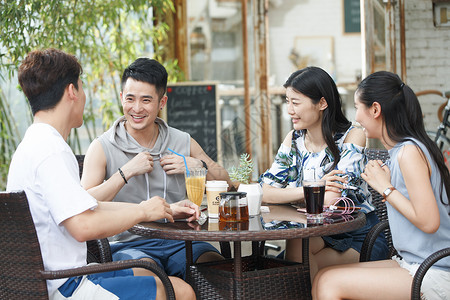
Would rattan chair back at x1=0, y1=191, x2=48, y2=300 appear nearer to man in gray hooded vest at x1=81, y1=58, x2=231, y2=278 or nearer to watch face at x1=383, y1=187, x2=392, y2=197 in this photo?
man in gray hooded vest at x1=81, y1=58, x2=231, y2=278

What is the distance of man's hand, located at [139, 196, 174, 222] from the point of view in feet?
6.42

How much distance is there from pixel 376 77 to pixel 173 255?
1100 millimetres

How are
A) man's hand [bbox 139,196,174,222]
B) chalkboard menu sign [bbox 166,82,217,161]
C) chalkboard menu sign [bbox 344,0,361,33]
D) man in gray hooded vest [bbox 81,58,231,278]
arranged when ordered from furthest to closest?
chalkboard menu sign [bbox 344,0,361,33], chalkboard menu sign [bbox 166,82,217,161], man in gray hooded vest [bbox 81,58,231,278], man's hand [bbox 139,196,174,222]

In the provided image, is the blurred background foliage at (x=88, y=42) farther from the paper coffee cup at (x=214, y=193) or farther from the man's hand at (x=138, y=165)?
the paper coffee cup at (x=214, y=193)

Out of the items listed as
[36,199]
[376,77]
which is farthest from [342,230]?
[36,199]

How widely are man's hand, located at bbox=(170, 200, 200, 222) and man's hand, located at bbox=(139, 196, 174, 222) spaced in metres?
0.17

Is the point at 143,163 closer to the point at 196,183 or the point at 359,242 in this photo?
the point at 196,183

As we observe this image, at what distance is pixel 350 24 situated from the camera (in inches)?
287

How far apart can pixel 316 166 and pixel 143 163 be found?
75 cm

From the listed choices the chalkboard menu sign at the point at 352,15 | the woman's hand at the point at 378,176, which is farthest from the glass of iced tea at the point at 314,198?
the chalkboard menu sign at the point at 352,15

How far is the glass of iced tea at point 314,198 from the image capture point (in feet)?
6.79

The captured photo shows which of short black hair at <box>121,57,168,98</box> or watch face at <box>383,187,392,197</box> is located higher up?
short black hair at <box>121,57,168,98</box>

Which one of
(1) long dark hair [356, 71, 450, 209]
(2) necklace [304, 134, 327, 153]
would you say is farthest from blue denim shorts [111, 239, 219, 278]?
(1) long dark hair [356, 71, 450, 209]

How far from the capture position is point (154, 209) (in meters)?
1.99
